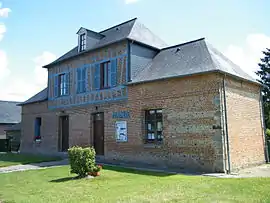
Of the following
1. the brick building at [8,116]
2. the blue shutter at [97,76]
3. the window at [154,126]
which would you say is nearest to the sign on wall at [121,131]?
the window at [154,126]

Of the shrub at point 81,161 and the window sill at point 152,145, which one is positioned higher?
the window sill at point 152,145

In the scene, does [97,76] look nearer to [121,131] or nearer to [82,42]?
[82,42]

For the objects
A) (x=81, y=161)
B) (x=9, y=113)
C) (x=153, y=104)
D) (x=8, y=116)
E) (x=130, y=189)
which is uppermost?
(x=9, y=113)

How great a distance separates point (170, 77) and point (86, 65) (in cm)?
645

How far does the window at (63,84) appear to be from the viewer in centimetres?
1761

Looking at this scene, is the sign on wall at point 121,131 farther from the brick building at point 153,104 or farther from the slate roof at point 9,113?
the slate roof at point 9,113

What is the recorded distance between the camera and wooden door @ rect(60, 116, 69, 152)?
57.5 ft

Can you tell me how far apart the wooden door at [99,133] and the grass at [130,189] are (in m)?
5.31

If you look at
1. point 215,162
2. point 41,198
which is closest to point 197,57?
point 215,162

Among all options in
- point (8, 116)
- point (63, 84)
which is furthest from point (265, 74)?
point (8, 116)

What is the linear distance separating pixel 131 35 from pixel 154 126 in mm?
5155

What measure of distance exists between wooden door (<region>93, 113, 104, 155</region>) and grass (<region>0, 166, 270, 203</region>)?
531cm

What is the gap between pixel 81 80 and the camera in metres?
16.4

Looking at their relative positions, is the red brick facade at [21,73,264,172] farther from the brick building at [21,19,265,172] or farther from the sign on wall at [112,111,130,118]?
the sign on wall at [112,111,130,118]
